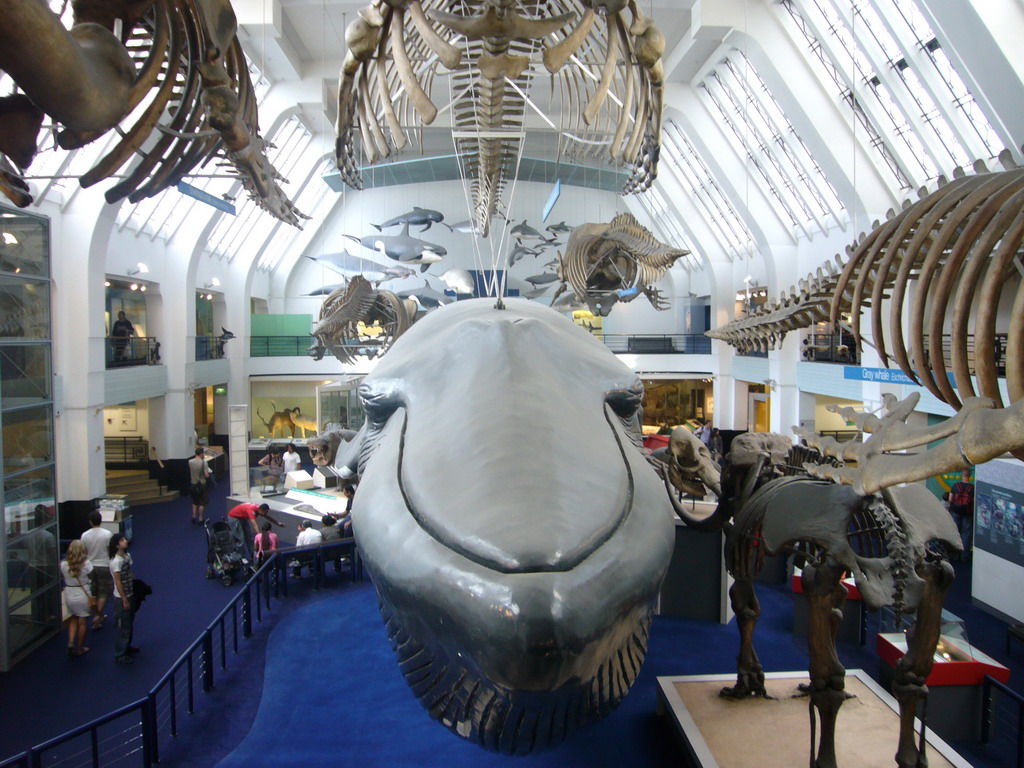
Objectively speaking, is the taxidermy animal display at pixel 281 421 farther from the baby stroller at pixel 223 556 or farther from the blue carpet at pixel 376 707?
the blue carpet at pixel 376 707

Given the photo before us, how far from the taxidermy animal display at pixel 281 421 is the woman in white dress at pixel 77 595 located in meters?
15.3

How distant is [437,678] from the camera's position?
4.17 feet

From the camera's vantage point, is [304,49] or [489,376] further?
[304,49]

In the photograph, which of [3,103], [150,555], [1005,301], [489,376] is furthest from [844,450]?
[150,555]

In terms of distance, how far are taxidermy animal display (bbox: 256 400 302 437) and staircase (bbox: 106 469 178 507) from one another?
5889 millimetres

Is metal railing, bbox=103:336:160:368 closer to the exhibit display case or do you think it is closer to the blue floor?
the blue floor

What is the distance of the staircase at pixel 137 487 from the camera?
1579 cm

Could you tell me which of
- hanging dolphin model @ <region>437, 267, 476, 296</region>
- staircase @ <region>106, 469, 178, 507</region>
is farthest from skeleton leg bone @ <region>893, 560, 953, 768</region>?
hanging dolphin model @ <region>437, 267, 476, 296</region>

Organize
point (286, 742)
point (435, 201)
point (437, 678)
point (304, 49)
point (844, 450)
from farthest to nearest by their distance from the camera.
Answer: point (435, 201), point (304, 49), point (286, 742), point (844, 450), point (437, 678)

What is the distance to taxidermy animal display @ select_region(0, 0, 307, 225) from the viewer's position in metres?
1.19

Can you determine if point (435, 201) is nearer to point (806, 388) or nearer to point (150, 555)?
point (806, 388)

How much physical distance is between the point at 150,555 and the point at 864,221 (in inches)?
607

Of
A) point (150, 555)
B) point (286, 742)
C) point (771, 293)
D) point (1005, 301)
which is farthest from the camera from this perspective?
point (771, 293)

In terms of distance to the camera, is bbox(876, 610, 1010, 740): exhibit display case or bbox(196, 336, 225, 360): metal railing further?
bbox(196, 336, 225, 360): metal railing
